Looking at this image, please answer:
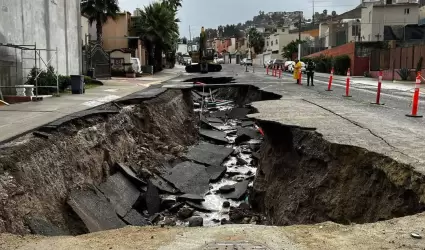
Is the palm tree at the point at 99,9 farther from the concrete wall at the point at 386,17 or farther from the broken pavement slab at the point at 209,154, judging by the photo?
the concrete wall at the point at 386,17

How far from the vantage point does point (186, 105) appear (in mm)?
20203

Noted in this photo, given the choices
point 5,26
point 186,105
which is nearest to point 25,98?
point 5,26

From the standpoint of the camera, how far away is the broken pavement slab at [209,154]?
13.3m

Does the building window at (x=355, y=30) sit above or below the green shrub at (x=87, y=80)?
above

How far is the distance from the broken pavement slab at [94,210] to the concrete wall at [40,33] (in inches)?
354

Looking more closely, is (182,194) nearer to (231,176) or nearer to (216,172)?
(216,172)

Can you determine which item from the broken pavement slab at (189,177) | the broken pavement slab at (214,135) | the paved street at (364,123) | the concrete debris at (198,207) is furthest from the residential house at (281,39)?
the concrete debris at (198,207)

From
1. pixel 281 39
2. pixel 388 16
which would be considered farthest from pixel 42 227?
pixel 281 39

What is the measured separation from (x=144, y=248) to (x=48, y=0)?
58.2 feet

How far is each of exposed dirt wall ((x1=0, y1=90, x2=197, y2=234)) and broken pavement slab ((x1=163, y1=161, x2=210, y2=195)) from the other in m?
0.59

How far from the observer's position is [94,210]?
7473 millimetres

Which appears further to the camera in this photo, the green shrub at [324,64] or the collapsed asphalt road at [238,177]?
the green shrub at [324,64]

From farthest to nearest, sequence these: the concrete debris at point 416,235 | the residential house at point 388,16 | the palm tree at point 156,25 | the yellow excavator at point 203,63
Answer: the residential house at point 388,16, the palm tree at point 156,25, the yellow excavator at point 203,63, the concrete debris at point 416,235

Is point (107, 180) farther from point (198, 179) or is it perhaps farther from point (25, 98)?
point (25, 98)
